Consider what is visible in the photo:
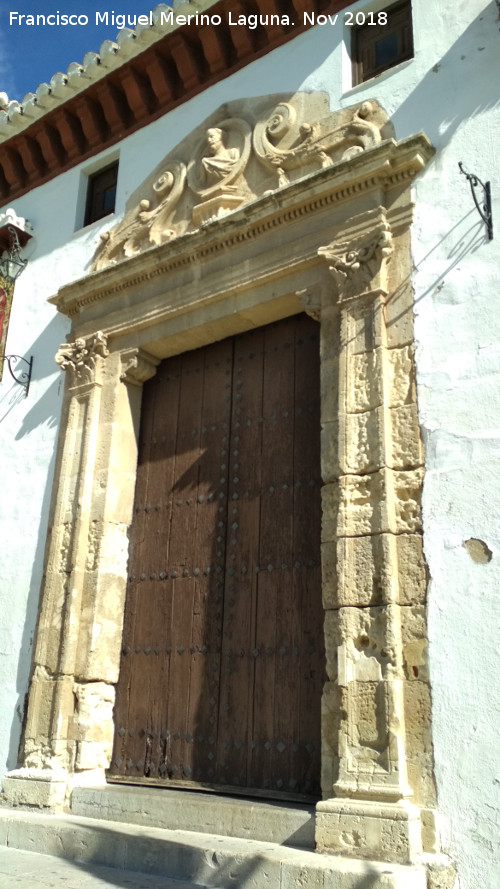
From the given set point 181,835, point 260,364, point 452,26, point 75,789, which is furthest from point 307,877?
point 452,26

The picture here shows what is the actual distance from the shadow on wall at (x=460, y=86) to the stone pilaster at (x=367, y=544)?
56 centimetres

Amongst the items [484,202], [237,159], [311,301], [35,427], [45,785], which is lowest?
[45,785]

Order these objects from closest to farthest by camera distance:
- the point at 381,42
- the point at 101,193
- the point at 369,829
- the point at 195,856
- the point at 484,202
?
the point at 369,829
the point at 195,856
the point at 484,202
the point at 381,42
the point at 101,193

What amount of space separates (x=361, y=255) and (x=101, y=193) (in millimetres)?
3031

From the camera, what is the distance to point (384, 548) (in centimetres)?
376

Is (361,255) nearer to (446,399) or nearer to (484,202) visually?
(484,202)

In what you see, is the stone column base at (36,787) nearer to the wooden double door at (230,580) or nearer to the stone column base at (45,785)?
the stone column base at (45,785)

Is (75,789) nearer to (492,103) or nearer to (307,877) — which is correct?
(307,877)

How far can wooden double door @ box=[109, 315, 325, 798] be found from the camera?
4.23 m

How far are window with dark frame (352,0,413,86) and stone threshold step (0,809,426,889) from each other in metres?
4.20

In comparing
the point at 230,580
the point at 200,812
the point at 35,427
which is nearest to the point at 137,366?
the point at 35,427

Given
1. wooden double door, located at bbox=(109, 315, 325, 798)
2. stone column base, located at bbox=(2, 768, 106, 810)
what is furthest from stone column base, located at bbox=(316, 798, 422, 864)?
stone column base, located at bbox=(2, 768, 106, 810)

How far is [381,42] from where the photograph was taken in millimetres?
4922

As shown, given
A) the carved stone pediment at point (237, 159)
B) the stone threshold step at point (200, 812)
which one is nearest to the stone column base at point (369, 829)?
the stone threshold step at point (200, 812)
